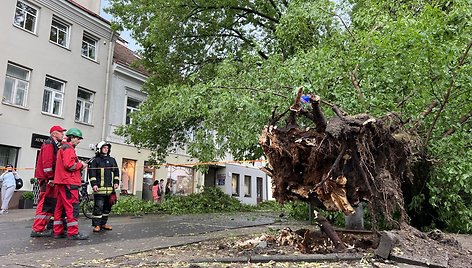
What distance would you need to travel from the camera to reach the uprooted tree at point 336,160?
4.73 meters

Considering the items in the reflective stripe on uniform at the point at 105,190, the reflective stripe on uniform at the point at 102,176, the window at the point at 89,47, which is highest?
the window at the point at 89,47

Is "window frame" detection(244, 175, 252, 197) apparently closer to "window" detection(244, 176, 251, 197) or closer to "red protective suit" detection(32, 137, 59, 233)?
"window" detection(244, 176, 251, 197)

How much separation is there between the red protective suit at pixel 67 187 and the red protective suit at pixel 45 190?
0.70 ft

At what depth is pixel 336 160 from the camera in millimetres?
4730

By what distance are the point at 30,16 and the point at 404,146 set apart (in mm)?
18562

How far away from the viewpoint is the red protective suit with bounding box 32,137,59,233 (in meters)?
7.19

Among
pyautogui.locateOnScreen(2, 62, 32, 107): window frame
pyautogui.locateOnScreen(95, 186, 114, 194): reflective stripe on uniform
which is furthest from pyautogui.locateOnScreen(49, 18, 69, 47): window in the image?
pyautogui.locateOnScreen(95, 186, 114, 194): reflective stripe on uniform

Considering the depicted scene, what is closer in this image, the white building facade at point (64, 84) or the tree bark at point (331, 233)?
the tree bark at point (331, 233)

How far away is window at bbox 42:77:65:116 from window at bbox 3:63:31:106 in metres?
1.07

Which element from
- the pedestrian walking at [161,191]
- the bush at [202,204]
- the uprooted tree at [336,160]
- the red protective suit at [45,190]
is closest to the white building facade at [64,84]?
the pedestrian walking at [161,191]

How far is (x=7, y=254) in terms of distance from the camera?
531 cm

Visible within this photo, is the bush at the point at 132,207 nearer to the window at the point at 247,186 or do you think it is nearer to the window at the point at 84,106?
the window at the point at 84,106

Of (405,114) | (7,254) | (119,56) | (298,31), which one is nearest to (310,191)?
(405,114)

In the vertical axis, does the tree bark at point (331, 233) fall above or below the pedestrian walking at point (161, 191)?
below
